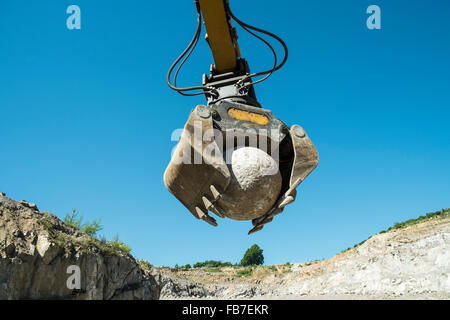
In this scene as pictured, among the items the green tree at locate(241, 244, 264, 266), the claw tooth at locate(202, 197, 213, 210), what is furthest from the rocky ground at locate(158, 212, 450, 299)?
the claw tooth at locate(202, 197, 213, 210)

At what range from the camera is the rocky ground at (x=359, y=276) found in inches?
890

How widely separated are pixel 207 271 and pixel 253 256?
515 inches

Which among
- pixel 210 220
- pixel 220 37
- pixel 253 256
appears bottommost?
pixel 210 220

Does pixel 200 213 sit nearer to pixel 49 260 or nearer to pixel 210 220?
pixel 210 220

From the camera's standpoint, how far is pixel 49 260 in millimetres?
10227

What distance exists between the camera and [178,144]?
3.36 metres

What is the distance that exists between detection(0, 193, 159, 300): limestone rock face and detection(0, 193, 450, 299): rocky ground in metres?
0.02

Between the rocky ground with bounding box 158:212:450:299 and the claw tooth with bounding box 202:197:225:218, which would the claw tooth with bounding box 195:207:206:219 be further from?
the rocky ground with bounding box 158:212:450:299

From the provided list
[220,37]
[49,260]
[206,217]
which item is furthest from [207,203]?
[49,260]

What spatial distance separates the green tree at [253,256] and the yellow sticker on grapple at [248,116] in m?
49.7

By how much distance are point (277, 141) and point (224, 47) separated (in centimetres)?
164

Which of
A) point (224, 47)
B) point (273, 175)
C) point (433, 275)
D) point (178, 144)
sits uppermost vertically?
point (224, 47)
